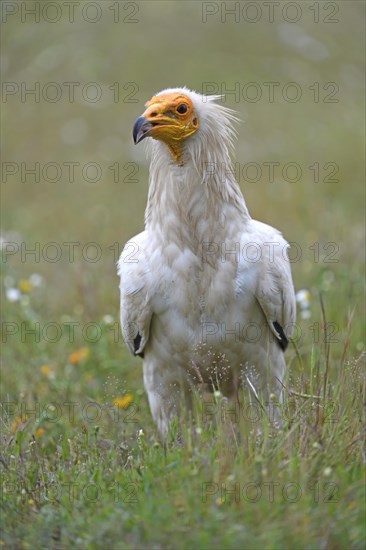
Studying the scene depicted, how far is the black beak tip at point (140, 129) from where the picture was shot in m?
4.14

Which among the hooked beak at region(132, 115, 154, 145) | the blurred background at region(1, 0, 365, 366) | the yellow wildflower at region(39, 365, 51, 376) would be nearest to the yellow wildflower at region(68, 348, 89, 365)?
the yellow wildflower at region(39, 365, 51, 376)

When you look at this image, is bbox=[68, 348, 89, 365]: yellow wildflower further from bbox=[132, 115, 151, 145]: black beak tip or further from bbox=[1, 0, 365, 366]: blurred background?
bbox=[132, 115, 151, 145]: black beak tip

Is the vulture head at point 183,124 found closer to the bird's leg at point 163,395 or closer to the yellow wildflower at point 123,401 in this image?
the bird's leg at point 163,395

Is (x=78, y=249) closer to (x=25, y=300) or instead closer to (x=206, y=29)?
(x=25, y=300)

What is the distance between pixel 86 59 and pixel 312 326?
384 inches

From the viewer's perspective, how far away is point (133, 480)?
3.39 meters

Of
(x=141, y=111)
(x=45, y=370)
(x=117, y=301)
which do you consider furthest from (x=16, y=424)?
(x=141, y=111)

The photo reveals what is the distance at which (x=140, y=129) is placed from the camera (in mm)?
4168

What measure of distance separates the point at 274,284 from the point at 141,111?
30.9 ft

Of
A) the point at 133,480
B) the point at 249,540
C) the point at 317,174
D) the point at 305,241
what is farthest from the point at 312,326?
the point at 317,174

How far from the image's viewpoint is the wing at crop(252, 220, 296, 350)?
14.5 feet

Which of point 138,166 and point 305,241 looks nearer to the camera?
point 305,241

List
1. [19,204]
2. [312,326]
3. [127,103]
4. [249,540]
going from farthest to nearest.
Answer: [127,103], [19,204], [312,326], [249,540]

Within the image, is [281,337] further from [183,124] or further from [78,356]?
[78,356]
